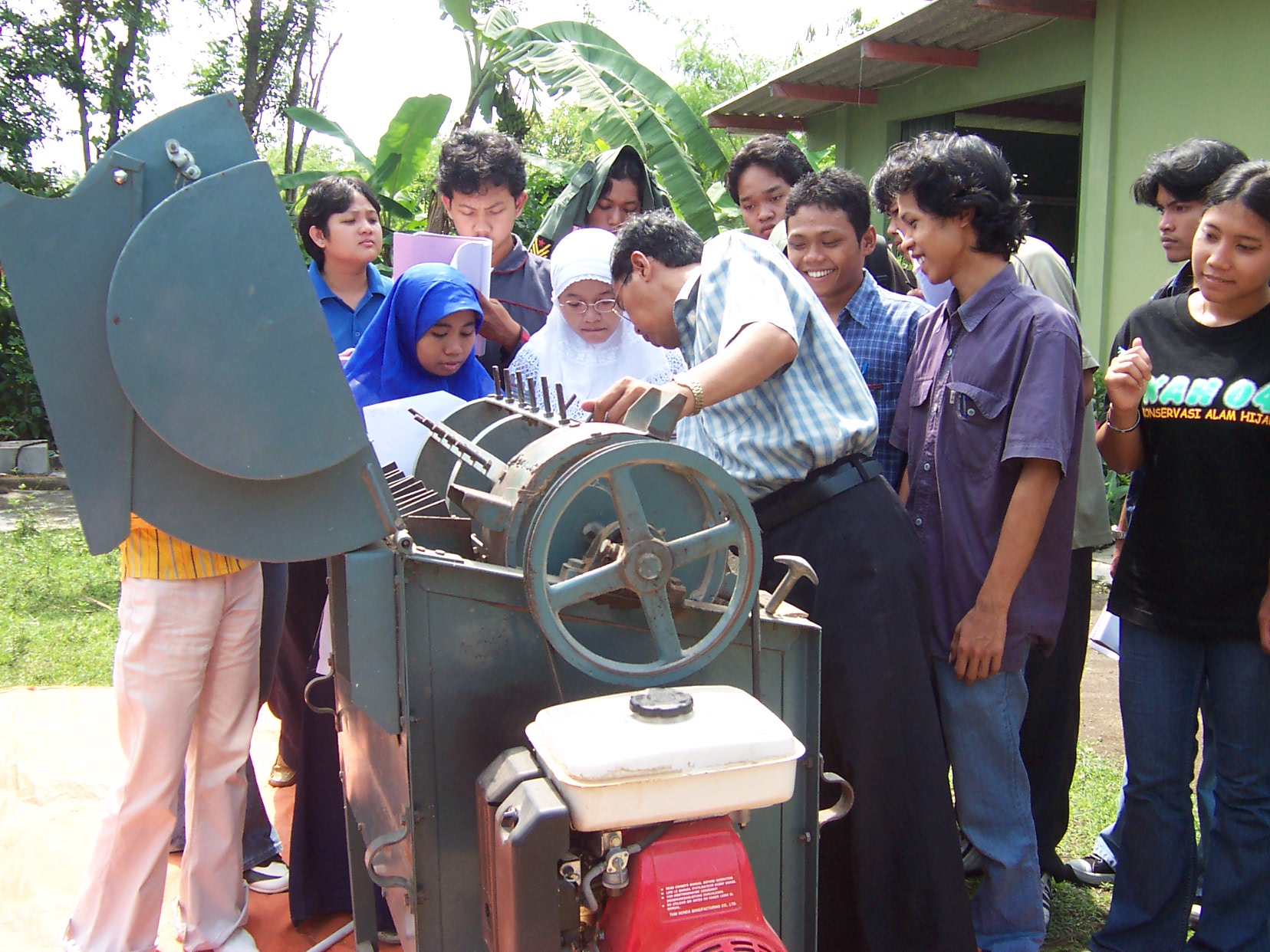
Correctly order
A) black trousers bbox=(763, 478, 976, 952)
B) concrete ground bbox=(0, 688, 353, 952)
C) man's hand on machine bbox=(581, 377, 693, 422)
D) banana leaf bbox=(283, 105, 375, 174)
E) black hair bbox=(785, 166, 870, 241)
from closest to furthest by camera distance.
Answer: man's hand on machine bbox=(581, 377, 693, 422)
black trousers bbox=(763, 478, 976, 952)
concrete ground bbox=(0, 688, 353, 952)
black hair bbox=(785, 166, 870, 241)
banana leaf bbox=(283, 105, 375, 174)

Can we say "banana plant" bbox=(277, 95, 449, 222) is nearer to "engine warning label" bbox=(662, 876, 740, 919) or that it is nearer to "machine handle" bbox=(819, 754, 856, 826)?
"machine handle" bbox=(819, 754, 856, 826)

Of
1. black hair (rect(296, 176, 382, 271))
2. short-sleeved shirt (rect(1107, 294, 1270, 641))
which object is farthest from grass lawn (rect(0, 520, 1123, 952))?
black hair (rect(296, 176, 382, 271))

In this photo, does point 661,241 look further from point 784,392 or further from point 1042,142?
point 1042,142

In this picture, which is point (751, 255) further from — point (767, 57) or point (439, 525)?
point (767, 57)

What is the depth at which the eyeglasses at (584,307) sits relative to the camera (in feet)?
10.2

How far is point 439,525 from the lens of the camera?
2.02 metres

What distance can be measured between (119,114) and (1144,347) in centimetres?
1231

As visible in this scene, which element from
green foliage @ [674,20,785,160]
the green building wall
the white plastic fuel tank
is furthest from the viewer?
green foliage @ [674,20,785,160]

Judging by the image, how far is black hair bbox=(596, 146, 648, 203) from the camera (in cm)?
407

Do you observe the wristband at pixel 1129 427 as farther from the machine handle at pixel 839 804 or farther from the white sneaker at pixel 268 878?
the white sneaker at pixel 268 878

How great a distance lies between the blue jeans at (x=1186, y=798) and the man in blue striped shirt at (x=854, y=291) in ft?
2.58

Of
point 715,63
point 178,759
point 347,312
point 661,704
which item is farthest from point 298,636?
point 715,63

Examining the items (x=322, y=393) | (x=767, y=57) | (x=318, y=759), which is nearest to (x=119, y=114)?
(x=318, y=759)

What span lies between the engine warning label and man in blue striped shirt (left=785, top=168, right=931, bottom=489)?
154 cm
